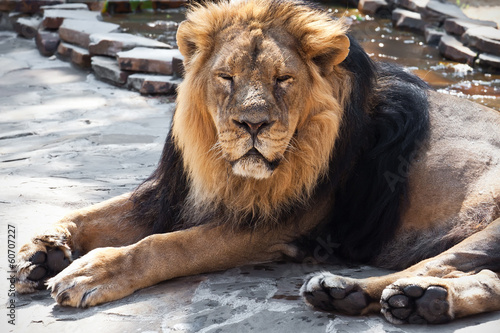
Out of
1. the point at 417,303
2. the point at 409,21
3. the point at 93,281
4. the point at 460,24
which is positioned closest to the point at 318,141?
the point at 417,303

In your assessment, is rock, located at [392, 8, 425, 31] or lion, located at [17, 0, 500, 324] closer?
lion, located at [17, 0, 500, 324]

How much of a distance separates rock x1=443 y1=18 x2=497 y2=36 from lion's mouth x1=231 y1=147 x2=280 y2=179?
6.12 m

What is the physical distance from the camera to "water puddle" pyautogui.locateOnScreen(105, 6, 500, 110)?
6.95 m

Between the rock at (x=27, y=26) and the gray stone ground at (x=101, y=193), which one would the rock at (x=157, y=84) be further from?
the rock at (x=27, y=26)

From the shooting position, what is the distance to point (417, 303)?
2.65 m

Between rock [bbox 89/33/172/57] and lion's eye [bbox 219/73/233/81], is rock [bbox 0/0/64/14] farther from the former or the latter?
lion's eye [bbox 219/73/233/81]

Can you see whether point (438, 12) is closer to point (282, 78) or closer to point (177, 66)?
point (177, 66)

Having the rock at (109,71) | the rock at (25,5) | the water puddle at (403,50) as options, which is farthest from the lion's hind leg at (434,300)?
the rock at (25,5)

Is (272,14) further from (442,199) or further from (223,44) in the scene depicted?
(442,199)

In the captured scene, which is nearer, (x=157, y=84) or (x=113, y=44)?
(x=157, y=84)

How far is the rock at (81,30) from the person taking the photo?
26.9ft

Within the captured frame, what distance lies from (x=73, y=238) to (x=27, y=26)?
6613 millimetres

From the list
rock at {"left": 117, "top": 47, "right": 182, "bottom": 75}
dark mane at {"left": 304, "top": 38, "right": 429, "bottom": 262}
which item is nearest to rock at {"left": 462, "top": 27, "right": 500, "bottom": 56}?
rock at {"left": 117, "top": 47, "right": 182, "bottom": 75}

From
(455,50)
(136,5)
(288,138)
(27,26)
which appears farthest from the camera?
(136,5)
